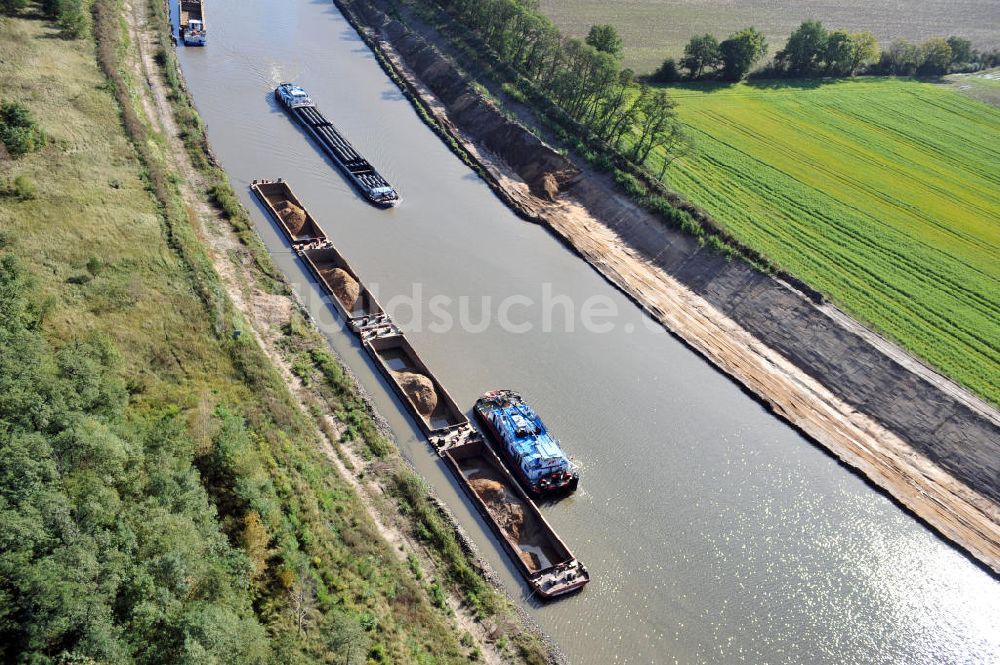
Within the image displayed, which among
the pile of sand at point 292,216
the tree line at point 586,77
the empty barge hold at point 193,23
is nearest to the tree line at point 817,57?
the tree line at point 586,77

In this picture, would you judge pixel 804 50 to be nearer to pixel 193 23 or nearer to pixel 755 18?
pixel 755 18

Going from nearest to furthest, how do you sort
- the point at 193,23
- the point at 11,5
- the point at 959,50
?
the point at 11,5 → the point at 193,23 → the point at 959,50

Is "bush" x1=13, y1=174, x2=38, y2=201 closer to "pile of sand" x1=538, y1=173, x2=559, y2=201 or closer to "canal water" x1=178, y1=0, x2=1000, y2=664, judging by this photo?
"canal water" x1=178, y1=0, x2=1000, y2=664

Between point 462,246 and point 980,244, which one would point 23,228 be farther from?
point 980,244

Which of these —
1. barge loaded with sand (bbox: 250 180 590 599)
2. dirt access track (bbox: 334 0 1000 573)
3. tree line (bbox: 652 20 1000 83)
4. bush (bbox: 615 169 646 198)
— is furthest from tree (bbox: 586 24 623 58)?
barge loaded with sand (bbox: 250 180 590 599)

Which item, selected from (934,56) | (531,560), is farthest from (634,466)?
(934,56)

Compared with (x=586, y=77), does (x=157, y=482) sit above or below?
below
